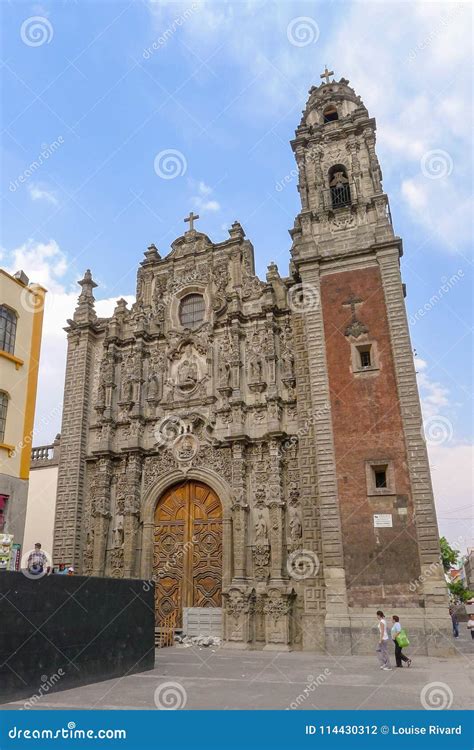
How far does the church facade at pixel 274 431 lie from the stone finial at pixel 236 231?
0.11 metres

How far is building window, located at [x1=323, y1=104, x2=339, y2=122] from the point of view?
898 inches

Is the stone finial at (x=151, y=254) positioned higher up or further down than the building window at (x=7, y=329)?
higher up

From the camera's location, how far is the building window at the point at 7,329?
17344 mm

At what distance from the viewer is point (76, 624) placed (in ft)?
32.0

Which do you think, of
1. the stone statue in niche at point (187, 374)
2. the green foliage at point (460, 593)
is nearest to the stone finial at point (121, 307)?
the stone statue in niche at point (187, 374)

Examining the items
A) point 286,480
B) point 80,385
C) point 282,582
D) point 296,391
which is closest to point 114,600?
point 282,582

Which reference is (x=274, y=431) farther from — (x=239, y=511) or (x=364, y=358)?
(x=364, y=358)

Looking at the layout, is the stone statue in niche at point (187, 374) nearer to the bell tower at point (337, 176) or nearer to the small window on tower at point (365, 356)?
the bell tower at point (337, 176)

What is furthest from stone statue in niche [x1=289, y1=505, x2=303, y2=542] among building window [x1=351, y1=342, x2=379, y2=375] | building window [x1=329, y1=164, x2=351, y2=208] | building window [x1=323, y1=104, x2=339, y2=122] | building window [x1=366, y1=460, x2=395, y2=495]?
building window [x1=323, y1=104, x2=339, y2=122]

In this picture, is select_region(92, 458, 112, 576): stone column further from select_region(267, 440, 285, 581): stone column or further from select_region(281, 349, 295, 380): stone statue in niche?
select_region(281, 349, 295, 380): stone statue in niche

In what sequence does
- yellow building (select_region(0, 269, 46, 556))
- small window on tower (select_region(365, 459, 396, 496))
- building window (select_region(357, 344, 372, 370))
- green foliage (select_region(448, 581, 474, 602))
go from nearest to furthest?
small window on tower (select_region(365, 459, 396, 496))
yellow building (select_region(0, 269, 46, 556))
building window (select_region(357, 344, 372, 370))
green foliage (select_region(448, 581, 474, 602))

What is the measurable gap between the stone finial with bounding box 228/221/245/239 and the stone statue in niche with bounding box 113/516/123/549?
11629mm

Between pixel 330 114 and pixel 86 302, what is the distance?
42.0ft
